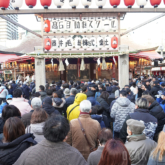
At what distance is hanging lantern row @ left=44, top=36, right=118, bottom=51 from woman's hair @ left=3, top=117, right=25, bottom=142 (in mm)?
9024

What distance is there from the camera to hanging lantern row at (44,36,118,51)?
11.0 m

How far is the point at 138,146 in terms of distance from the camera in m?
2.55

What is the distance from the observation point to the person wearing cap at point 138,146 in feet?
8.26

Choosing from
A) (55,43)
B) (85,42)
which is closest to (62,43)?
(55,43)

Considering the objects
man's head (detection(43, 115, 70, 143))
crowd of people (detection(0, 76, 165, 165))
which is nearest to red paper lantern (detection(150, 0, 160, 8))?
crowd of people (detection(0, 76, 165, 165))

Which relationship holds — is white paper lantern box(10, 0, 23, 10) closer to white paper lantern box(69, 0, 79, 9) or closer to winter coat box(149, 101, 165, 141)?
white paper lantern box(69, 0, 79, 9)

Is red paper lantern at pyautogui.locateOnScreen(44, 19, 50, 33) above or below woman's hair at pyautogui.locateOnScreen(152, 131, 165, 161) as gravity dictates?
above

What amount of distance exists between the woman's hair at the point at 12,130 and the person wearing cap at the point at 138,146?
60.3 inches

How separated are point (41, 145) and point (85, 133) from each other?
4.32 feet

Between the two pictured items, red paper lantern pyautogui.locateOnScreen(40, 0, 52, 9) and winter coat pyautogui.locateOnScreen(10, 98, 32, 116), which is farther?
red paper lantern pyautogui.locateOnScreen(40, 0, 52, 9)

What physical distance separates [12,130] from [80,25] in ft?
31.4

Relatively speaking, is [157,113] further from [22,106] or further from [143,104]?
[22,106]

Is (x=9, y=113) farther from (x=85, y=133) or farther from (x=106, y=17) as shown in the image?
(x=106, y=17)

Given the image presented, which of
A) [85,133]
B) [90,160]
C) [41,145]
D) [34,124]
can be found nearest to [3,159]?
[41,145]
